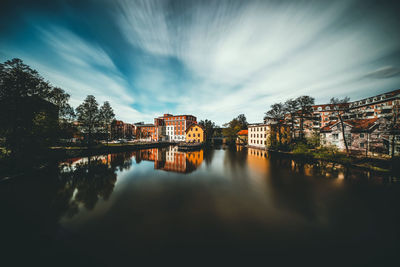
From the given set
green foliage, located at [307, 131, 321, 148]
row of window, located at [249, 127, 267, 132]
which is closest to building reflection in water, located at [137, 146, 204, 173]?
green foliage, located at [307, 131, 321, 148]

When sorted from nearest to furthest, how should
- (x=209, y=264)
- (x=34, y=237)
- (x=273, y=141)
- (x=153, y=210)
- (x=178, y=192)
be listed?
(x=209, y=264) → (x=34, y=237) → (x=153, y=210) → (x=178, y=192) → (x=273, y=141)

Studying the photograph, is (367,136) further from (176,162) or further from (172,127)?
(172,127)

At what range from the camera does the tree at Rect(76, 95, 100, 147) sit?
24.8 m

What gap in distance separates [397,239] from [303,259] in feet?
16.3

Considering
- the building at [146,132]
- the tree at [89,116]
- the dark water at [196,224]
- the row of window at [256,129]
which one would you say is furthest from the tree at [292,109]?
the building at [146,132]

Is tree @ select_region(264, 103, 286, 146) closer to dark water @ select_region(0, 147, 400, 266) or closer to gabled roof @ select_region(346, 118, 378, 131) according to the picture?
gabled roof @ select_region(346, 118, 378, 131)

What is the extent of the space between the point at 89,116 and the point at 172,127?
3122 centimetres

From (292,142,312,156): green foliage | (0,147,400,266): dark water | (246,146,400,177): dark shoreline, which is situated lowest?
(0,147,400,266): dark water

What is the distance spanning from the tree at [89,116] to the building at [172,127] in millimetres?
27900

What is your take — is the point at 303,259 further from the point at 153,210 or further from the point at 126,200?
the point at 126,200

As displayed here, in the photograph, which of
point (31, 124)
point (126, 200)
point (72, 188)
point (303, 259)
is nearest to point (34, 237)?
point (126, 200)

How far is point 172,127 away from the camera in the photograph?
54750 millimetres

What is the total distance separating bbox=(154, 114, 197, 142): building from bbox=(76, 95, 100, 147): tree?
27900 millimetres

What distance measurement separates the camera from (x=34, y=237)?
4586mm
